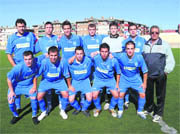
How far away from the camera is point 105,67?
3273 mm

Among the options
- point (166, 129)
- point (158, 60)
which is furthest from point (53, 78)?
point (166, 129)

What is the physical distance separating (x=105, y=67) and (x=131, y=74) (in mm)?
541

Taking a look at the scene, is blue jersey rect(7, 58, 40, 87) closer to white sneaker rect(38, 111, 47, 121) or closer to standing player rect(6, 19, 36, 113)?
standing player rect(6, 19, 36, 113)

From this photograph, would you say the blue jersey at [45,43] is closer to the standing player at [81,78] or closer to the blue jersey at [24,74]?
the blue jersey at [24,74]

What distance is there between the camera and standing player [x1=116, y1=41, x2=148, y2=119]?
10.2ft

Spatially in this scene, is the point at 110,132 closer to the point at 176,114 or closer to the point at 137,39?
the point at 176,114

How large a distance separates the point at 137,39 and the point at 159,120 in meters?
1.70

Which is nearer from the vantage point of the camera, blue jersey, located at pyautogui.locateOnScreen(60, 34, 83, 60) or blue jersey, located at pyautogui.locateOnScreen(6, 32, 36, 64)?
blue jersey, located at pyautogui.locateOnScreen(6, 32, 36, 64)

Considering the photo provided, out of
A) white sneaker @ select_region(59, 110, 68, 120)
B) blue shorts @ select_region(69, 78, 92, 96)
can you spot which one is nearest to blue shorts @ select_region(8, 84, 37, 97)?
white sneaker @ select_region(59, 110, 68, 120)

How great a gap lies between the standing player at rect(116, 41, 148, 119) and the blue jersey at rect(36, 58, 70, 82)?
1150 millimetres

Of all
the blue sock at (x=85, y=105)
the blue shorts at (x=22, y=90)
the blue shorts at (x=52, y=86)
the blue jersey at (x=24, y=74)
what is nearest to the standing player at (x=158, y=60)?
the blue sock at (x=85, y=105)

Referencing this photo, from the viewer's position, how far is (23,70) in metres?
3.00

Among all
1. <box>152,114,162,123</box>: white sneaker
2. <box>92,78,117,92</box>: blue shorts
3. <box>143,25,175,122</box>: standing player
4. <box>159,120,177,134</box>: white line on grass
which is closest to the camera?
<box>159,120,177,134</box>: white line on grass

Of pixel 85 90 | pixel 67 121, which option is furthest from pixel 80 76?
pixel 67 121
